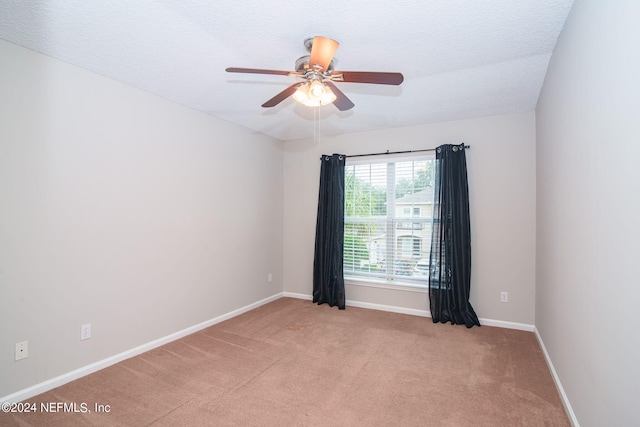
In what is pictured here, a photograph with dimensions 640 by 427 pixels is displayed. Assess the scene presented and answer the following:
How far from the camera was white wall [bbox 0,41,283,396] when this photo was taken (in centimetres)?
205

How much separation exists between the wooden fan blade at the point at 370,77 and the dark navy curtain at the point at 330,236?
2.35 m

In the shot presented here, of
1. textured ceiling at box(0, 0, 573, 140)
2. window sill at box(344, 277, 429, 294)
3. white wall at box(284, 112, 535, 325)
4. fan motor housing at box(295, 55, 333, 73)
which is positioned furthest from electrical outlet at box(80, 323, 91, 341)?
white wall at box(284, 112, 535, 325)

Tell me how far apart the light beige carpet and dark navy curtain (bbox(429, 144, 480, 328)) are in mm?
261

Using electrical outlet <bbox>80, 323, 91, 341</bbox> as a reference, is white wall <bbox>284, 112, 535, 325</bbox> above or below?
above

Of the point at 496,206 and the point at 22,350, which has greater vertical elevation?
the point at 496,206

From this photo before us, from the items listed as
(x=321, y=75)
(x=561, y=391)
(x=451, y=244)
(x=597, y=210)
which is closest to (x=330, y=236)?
(x=451, y=244)

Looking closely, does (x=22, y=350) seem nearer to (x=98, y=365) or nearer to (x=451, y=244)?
(x=98, y=365)

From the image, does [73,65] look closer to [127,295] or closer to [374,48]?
[127,295]

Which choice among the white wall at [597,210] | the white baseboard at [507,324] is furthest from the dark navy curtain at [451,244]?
the white wall at [597,210]

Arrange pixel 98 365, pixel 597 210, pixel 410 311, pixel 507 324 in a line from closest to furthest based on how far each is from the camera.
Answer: pixel 597 210 < pixel 98 365 < pixel 507 324 < pixel 410 311

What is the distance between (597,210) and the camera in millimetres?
1424

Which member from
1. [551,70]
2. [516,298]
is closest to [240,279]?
[516,298]

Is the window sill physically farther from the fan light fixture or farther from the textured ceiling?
the fan light fixture

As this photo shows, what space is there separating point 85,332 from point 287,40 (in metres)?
2.73
